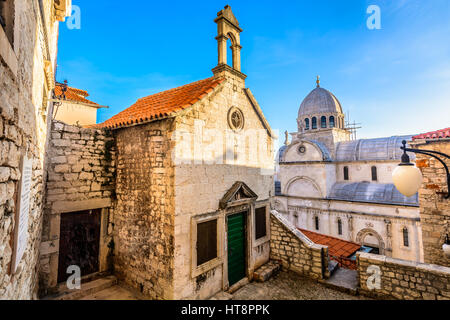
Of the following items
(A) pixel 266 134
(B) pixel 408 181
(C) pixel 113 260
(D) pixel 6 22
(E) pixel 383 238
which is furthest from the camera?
(E) pixel 383 238

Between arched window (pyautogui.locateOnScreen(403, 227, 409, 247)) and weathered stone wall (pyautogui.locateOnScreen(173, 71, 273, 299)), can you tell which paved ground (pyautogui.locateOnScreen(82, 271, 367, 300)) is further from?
arched window (pyautogui.locateOnScreen(403, 227, 409, 247))

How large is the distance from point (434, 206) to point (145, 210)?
9.72 metres

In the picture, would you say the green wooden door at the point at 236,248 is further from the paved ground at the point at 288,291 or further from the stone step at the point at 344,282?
the stone step at the point at 344,282

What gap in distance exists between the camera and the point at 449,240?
295 inches

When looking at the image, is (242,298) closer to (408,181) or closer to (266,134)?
(408,181)

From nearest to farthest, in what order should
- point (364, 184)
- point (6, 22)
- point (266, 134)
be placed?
1. point (6, 22)
2. point (266, 134)
3. point (364, 184)

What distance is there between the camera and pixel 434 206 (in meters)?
7.80

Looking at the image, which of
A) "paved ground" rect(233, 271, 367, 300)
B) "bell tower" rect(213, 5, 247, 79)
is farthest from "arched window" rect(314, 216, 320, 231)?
"bell tower" rect(213, 5, 247, 79)

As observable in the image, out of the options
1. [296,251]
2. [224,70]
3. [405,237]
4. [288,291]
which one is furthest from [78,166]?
[405,237]

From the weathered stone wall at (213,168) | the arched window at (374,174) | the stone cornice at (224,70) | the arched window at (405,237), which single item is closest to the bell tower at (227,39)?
the stone cornice at (224,70)

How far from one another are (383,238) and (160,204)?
19.4 meters

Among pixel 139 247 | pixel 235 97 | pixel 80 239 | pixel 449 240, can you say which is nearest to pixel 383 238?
pixel 449 240

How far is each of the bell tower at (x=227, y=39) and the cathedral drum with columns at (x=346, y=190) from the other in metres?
15.9

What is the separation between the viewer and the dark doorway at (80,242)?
5.88 meters
